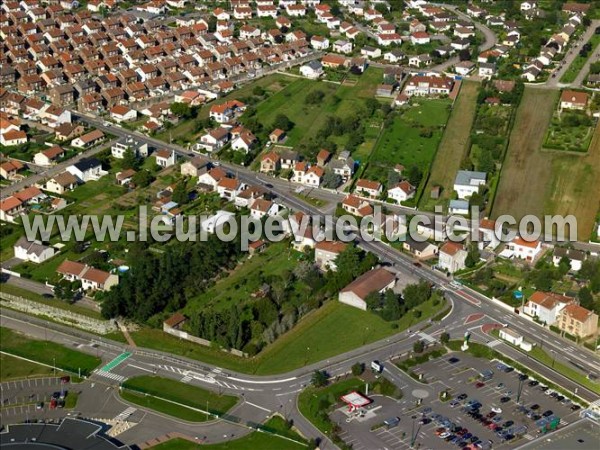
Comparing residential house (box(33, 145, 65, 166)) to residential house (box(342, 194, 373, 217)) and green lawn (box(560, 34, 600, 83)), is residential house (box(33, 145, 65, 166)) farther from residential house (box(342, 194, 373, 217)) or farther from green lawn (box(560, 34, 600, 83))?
green lawn (box(560, 34, 600, 83))

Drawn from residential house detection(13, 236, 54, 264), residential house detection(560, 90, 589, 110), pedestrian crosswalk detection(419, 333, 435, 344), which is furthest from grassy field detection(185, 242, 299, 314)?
residential house detection(560, 90, 589, 110)

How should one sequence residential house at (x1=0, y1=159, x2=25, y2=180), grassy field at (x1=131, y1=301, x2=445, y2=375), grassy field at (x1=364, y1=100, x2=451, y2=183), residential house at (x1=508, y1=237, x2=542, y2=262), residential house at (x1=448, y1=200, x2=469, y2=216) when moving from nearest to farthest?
grassy field at (x1=131, y1=301, x2=445, y2=375), residential house at (x1=508, y1=237, x2=542, y2=262), residential house at (x1=448, y1=200, x2=469, y2=216), residential house at (x1=0, y1=159, x2=25, y2=180), grassy field at (x1=364, y1=100, x2=451, y2=183)

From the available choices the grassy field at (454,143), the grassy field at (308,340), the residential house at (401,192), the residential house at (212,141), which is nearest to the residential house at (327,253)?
the grassy field at (308,340)

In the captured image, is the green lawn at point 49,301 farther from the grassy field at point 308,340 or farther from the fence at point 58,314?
the grassy field at point 308,340

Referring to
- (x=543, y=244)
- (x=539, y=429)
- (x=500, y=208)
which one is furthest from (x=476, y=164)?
(x=539, y=429)

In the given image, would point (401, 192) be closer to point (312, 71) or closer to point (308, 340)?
point (308, 340)

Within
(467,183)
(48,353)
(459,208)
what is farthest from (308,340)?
(467,183)

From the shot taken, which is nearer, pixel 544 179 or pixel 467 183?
pixel 467 183

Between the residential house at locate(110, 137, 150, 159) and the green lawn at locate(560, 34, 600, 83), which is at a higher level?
the green lawn at locate(560, 34, 600, 83)
